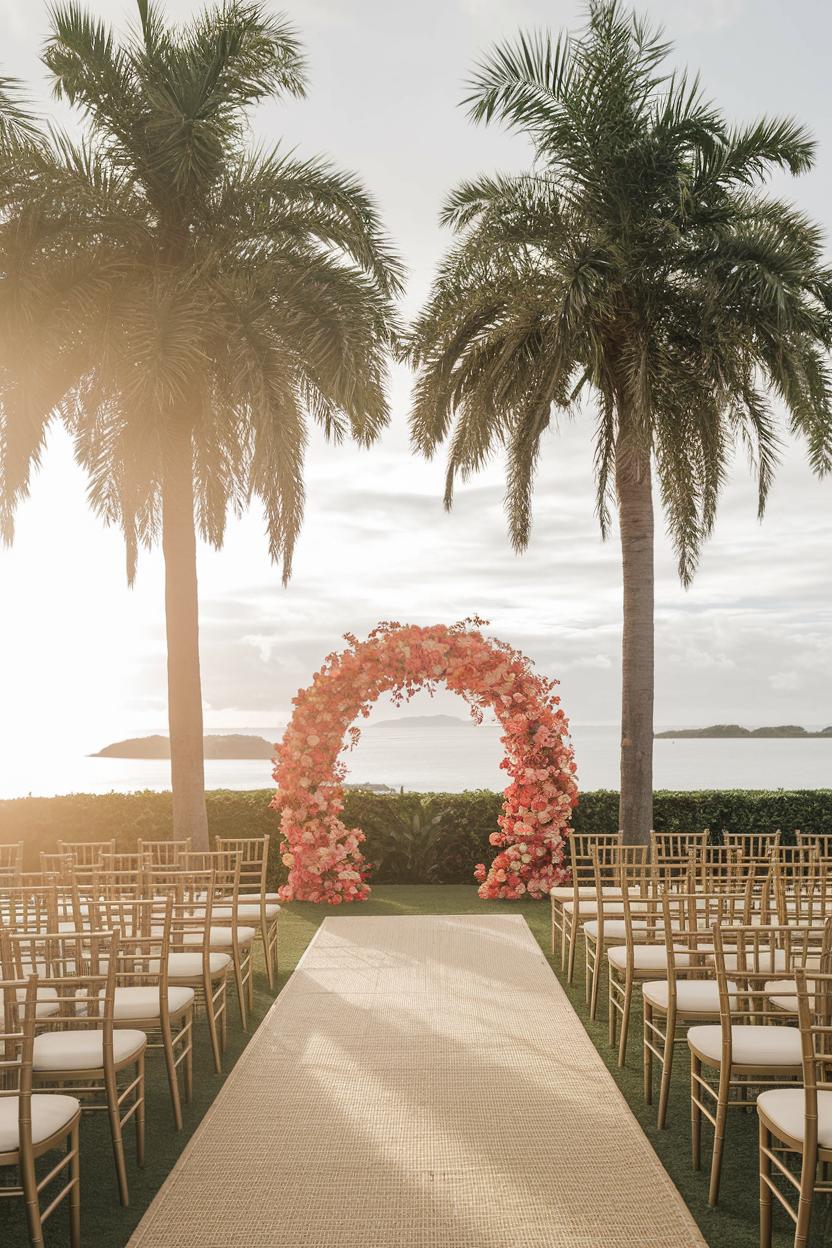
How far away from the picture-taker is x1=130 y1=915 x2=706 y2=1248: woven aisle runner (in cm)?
374

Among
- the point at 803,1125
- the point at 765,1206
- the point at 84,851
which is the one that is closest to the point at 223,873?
the point at 84,851

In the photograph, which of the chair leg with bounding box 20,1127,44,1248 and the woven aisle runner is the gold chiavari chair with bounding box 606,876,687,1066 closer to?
the woven aisle runner

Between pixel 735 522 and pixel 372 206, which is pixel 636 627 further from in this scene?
pixel 372 206

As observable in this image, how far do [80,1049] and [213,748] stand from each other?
16.0 meters

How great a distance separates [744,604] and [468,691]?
338 inches

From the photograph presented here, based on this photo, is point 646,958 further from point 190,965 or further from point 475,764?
point 475,764

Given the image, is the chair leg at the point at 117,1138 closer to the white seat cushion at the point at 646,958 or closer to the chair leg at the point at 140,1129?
the chair leg at the point at 140,1129

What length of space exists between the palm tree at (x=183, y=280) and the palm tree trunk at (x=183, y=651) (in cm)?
2

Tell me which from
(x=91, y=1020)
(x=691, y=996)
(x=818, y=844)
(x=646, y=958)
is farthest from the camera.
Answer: (x=818, y=844)

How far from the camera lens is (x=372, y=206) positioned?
11086mm

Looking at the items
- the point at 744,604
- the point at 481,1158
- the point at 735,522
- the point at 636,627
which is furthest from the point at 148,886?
the point at 744,604

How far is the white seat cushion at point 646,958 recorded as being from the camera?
5.55 m

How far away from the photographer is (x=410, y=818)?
12680mm

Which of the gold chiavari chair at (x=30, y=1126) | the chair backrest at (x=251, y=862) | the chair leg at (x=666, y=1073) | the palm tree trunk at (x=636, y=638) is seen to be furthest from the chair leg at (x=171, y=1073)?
the palm tree trunk at (x=636, y=638)
